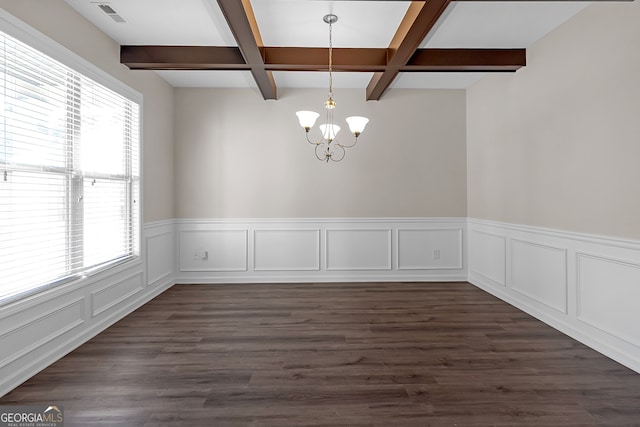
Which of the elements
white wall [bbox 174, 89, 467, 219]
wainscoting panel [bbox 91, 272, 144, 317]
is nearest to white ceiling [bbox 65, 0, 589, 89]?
white wall [bbox 174, 89, 467, 219]

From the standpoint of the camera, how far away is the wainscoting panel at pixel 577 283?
2.70 meters

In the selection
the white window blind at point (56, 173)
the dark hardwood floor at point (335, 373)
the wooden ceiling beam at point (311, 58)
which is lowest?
the dark hardwood floor at point (335, 373)

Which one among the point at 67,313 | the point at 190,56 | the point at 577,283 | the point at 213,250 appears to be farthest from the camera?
the point at 213,250

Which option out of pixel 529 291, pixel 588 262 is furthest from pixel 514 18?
pixel 529 291

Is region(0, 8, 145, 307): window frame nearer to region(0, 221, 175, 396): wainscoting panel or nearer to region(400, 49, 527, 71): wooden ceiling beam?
region(0, 221, 175, 396): wainscoting panel

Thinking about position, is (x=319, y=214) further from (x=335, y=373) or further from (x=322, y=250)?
(x=335, y=373)

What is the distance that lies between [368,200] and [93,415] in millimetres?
3867

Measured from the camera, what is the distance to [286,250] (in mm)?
5180

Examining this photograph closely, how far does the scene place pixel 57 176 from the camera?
9.29 ft

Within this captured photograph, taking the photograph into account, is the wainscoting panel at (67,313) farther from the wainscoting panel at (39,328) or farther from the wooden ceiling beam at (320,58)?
the wooden ceiling beam at (320,58)

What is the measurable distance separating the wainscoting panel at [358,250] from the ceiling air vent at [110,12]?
3.29 metres

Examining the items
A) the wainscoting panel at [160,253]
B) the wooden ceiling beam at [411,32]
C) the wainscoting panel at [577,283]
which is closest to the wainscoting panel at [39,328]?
the wainscoting panel at [160,253]

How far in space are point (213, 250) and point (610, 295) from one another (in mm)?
4253

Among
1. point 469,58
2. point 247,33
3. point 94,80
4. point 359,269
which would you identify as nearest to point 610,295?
point 469,58
